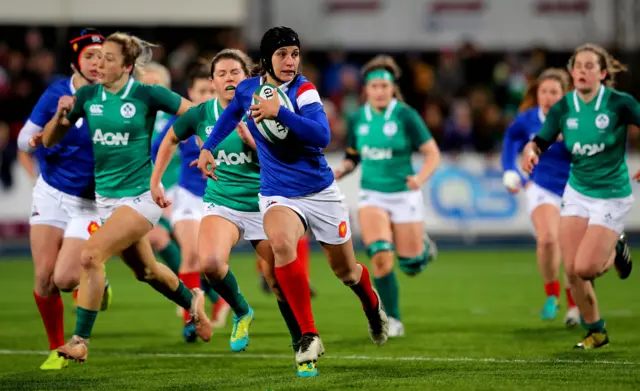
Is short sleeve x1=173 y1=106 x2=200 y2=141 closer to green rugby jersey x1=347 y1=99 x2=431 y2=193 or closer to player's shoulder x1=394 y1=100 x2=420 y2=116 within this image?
green rugby jersey x1=347 y1=99 x2=431 y2=193

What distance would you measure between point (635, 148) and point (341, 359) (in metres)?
13.7

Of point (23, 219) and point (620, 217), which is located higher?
point (620, 217)

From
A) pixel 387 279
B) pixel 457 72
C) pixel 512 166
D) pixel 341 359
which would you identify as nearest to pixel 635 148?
pixel 457 72

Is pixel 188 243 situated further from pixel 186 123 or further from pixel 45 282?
pixel 186 123

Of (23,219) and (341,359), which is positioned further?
(23,219)

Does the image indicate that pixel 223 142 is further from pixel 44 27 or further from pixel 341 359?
pixel 44 27

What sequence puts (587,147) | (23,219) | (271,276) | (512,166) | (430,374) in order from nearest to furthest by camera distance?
1. (430,374)
2. (271,276)
3. (587,147)
4. (512,166)
5. (23,219)

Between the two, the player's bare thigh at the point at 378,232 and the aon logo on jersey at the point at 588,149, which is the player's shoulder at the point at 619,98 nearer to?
the aon logo on jersey at the point at 588,149

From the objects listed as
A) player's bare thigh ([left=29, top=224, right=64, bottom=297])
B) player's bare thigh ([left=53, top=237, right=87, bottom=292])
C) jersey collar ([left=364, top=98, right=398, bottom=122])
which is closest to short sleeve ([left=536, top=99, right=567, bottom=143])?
jersey collar ([left=364, top=98, right=398, bottom=122])

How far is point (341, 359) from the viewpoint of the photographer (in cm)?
816

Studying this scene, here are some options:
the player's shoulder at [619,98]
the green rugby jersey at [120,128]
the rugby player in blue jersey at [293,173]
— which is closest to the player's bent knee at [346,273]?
the rugby player in blue jersey at [293,173]

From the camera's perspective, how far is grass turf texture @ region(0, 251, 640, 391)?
7.01 metres

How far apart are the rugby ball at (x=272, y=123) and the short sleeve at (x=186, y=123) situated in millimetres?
986

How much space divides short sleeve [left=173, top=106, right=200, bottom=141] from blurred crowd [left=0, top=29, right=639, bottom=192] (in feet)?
36.9
